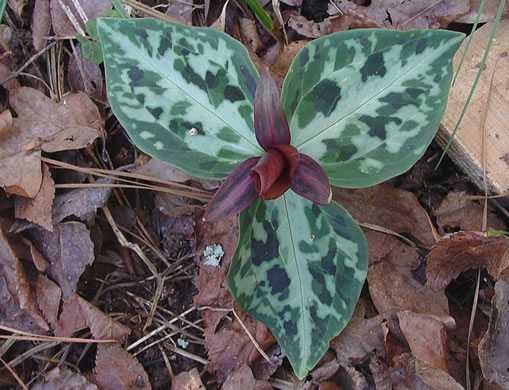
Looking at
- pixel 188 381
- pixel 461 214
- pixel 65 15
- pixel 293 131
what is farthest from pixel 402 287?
pixel 65 15

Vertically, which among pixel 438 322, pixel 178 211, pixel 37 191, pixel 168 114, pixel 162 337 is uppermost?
pixel 168 114

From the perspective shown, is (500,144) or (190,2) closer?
(500,144)

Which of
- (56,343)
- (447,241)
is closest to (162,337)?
(56,343)

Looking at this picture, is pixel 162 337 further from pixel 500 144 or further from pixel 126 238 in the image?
pixel 500 144

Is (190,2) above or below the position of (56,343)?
above

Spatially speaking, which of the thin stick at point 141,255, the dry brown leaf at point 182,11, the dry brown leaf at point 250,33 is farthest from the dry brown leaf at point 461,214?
the dry brown leaf at point 182,11

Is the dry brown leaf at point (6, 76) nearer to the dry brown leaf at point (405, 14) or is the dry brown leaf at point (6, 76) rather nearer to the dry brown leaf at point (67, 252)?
the dry brown leaf at point (67, 252)

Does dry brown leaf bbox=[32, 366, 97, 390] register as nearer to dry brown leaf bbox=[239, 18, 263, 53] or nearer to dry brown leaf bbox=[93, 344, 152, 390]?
dry brown leaf bbox=[93, 344, 152, 390]

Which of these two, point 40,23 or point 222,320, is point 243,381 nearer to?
point 222,320
